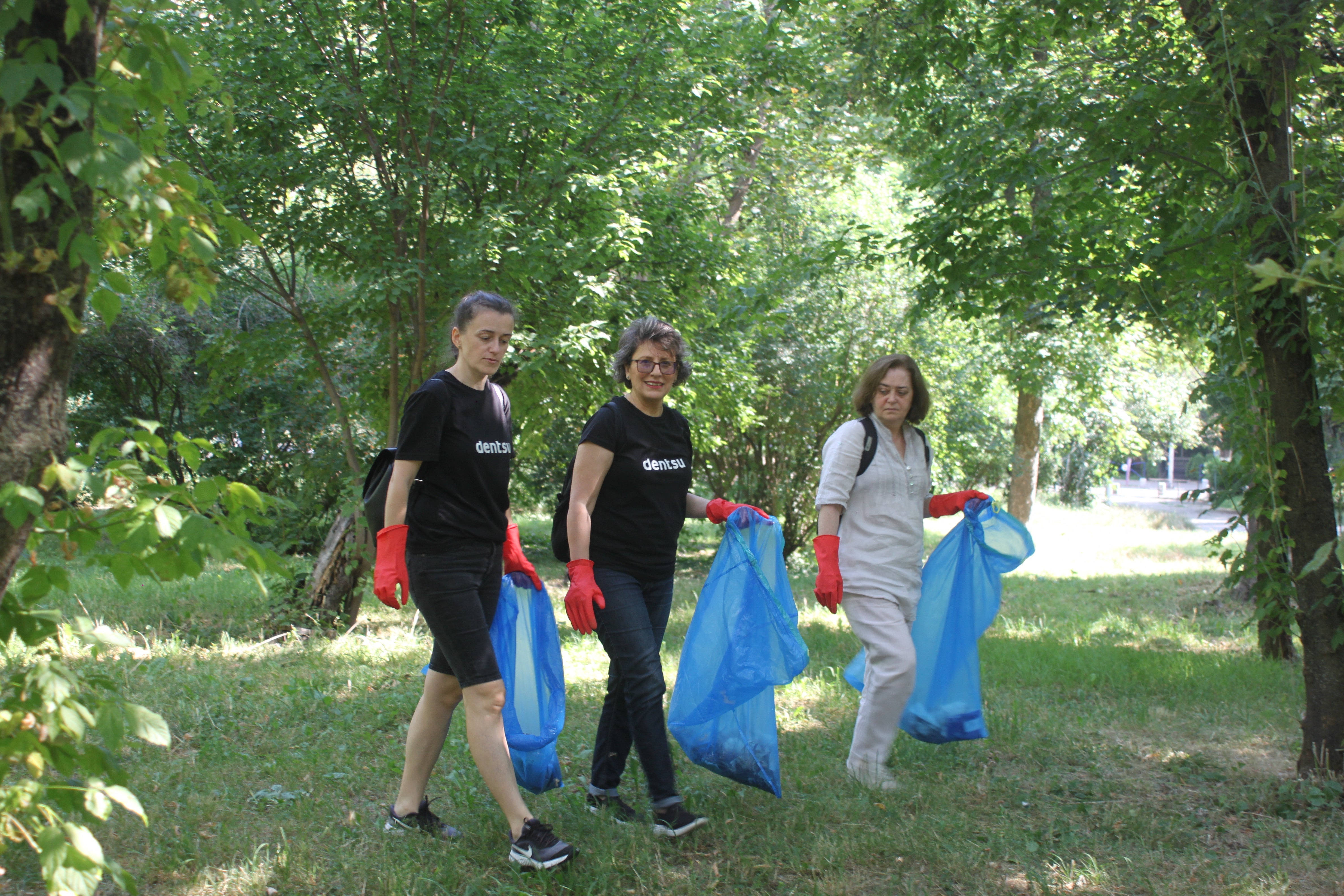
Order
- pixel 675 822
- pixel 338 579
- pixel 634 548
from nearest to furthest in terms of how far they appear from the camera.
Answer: pixel 675 822 → pixel 634 548 → pixel 338 579

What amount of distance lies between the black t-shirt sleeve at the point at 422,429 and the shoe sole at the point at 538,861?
1268 millimetres

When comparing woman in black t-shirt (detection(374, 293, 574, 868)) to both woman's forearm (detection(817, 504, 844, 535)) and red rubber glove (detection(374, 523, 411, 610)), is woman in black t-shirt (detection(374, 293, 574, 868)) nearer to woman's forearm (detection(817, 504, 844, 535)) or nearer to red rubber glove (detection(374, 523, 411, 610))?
red rubber glove (detection(374, 523, 411, 610))

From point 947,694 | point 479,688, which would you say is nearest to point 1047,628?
point 947,694

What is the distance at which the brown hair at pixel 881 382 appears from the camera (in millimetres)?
4172

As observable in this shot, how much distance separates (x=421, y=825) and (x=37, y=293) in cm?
234

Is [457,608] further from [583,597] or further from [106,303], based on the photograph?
[106,303]

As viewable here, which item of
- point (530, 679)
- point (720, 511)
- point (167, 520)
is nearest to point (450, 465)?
point (530, 679)

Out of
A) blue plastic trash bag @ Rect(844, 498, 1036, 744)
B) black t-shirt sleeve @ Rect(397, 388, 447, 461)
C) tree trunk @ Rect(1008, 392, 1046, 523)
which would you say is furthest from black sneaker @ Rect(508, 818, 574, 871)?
tree trunk @ Rect(1008, 392, 1046, 523)

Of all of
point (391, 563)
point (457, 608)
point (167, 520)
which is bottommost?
point (457, 608)

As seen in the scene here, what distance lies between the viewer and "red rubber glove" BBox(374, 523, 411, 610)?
10.0ft

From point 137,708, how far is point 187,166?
1.01 meters

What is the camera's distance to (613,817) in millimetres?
3547

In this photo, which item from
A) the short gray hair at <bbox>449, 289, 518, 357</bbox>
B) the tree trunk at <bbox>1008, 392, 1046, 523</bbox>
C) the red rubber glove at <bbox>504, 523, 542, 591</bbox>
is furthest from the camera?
the tree trunk at <bbox>1008, 392, 1046, 523</bbox>

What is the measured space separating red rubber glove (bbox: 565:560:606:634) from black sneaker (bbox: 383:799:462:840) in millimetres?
823
